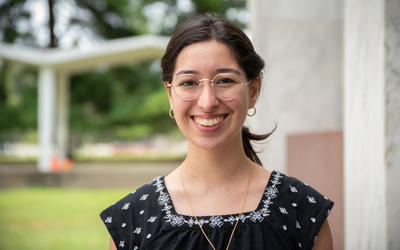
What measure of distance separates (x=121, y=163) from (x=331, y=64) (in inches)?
469

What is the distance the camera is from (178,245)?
1624 millimetres

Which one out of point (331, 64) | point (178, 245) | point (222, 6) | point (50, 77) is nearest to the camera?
point (178, 245)

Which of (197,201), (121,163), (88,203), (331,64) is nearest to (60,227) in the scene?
(88,203)

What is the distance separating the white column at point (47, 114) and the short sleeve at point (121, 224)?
11642mm

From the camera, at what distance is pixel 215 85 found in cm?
163

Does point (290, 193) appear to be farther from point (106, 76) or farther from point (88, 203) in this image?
point (106, 76)

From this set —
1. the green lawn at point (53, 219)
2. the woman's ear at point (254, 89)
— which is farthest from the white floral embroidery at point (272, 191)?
the green lawn at point (53, 219)

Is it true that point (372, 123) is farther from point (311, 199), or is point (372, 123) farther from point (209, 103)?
point (209, 103)

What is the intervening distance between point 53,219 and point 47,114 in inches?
255

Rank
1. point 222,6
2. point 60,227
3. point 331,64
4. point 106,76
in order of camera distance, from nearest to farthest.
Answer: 1. point 331,64
2. point 60,227
3. point 222,6
4. point 106,76

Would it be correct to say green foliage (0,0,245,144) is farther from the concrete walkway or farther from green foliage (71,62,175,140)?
the concrete walkway

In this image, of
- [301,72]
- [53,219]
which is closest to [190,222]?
[301,72]

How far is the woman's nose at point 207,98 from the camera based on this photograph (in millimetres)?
1605

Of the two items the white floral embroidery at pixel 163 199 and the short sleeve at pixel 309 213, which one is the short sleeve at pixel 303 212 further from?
the white floral embroidery at pixel 163 199
